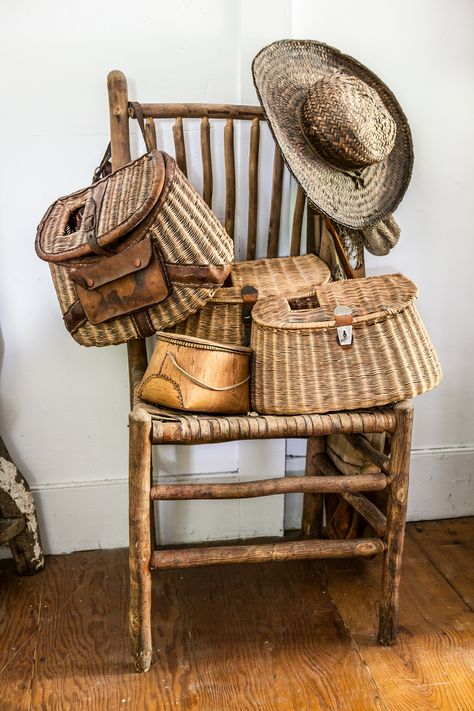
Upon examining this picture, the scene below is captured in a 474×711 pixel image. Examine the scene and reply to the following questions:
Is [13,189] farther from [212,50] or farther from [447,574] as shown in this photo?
[447,574]

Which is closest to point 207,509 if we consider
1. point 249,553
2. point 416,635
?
point 249,553

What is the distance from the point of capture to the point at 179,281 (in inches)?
57.4

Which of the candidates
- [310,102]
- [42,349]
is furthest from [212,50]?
[42,349]

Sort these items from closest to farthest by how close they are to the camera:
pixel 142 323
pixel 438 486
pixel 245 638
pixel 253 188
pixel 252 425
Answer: pixel 252 425, pixel 142 323, pixel 245 638, pixel 253 188, pixel 438 486

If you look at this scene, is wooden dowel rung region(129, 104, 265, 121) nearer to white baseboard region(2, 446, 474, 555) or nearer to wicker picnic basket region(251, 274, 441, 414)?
wicker picnic basket region(251, 274, 441, 414)

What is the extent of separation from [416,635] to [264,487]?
1.84 feet

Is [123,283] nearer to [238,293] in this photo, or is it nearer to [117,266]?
[117,266]

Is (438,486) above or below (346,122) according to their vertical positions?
below

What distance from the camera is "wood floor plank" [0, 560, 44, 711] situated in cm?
144

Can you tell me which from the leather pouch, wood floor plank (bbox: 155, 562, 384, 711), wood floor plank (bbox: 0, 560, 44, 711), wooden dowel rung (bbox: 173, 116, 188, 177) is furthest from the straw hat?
wood floor plank (bbox: 0, 560, 44, 711)

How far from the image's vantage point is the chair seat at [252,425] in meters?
1.37

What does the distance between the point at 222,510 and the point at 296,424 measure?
2.35 ft

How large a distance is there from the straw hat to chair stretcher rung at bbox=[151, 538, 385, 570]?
0.75 metres

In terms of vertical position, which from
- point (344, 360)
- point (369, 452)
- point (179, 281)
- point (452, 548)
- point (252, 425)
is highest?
point (179, 281)
